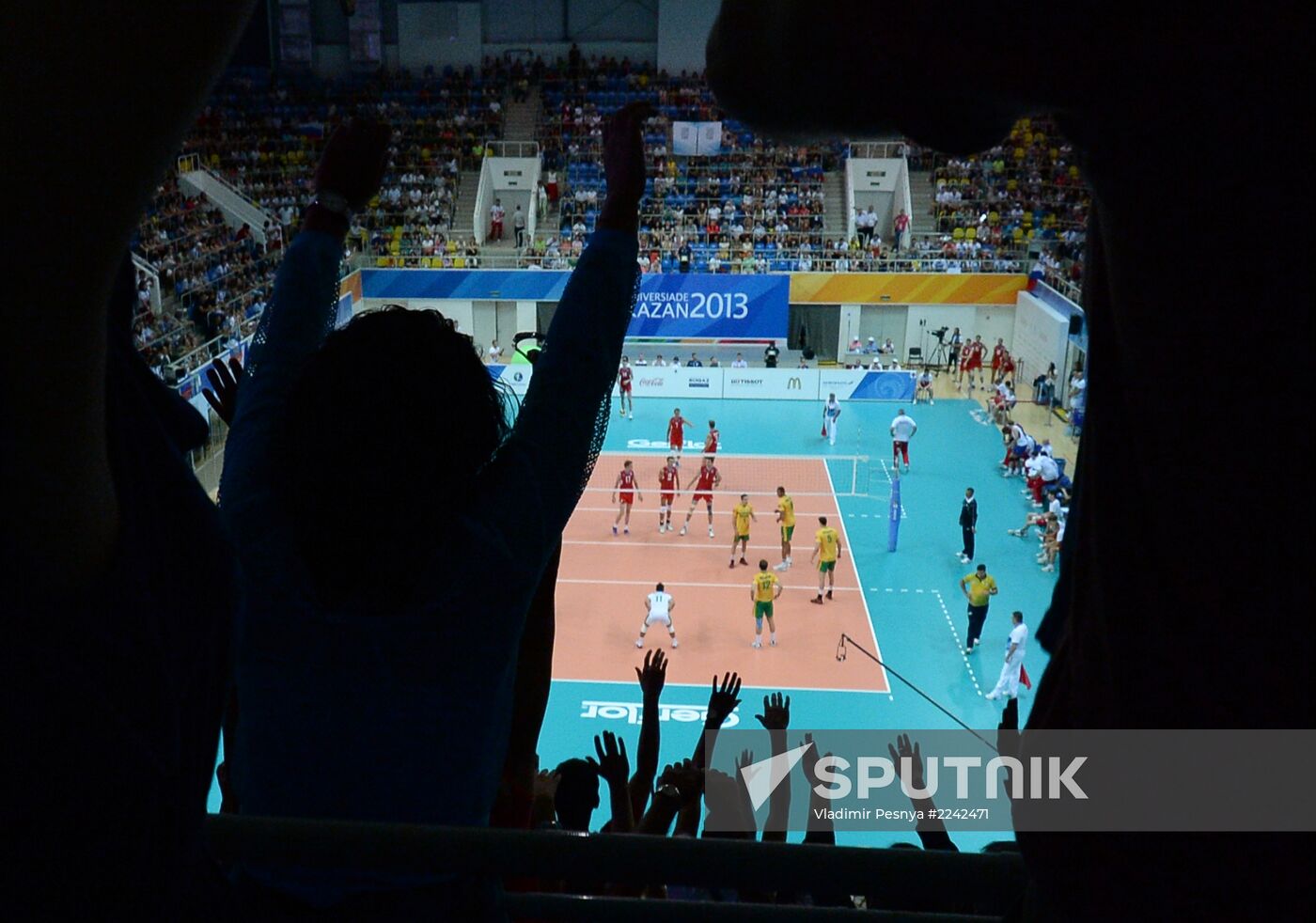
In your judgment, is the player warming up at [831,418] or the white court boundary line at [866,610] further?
the player warming up at [831,418]

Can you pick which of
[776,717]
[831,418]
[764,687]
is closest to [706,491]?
[831,418]

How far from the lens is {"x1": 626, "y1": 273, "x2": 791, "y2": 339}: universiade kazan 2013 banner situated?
1972 cm

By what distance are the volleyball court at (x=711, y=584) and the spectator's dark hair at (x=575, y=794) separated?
22.4 feet

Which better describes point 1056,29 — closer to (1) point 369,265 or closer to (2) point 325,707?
(2) point 325,707

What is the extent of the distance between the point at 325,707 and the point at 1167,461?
63 cm

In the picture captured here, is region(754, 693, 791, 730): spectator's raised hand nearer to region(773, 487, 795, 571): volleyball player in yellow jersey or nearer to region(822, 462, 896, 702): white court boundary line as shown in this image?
region(822, 462, 896, 702): white court boundary line

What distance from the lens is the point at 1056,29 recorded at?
1.31ft

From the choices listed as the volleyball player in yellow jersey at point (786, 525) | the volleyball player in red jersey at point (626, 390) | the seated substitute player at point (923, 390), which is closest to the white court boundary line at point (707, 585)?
the volleyball player in yellow jersey at point (786, 525)

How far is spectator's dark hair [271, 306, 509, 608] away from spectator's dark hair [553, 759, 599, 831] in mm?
1926

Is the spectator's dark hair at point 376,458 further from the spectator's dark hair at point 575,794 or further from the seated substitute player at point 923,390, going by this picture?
the seated substitute player at point 923,390

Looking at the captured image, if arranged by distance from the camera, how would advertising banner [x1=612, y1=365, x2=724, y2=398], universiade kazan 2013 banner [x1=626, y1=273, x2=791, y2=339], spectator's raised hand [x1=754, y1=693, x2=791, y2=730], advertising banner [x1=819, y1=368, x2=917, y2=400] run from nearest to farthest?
spectator's raised hand [x1=754, y1=693, x2=791, y2=730]
advertising banner [x1=819, y1=368, x2=917, y2=400]
advertising banner [x1=612, y1=365, x2=724, y2=398]
universiade kazan 2013 banner [x1=626, y1=273, x2=791, y2=339]

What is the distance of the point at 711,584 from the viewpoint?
11.9 meters

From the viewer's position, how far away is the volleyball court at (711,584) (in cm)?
988

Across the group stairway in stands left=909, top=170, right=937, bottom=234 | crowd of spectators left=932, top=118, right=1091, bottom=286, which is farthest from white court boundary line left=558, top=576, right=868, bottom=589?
stairway in stands left=909, top=170, right=937, bottom=234
